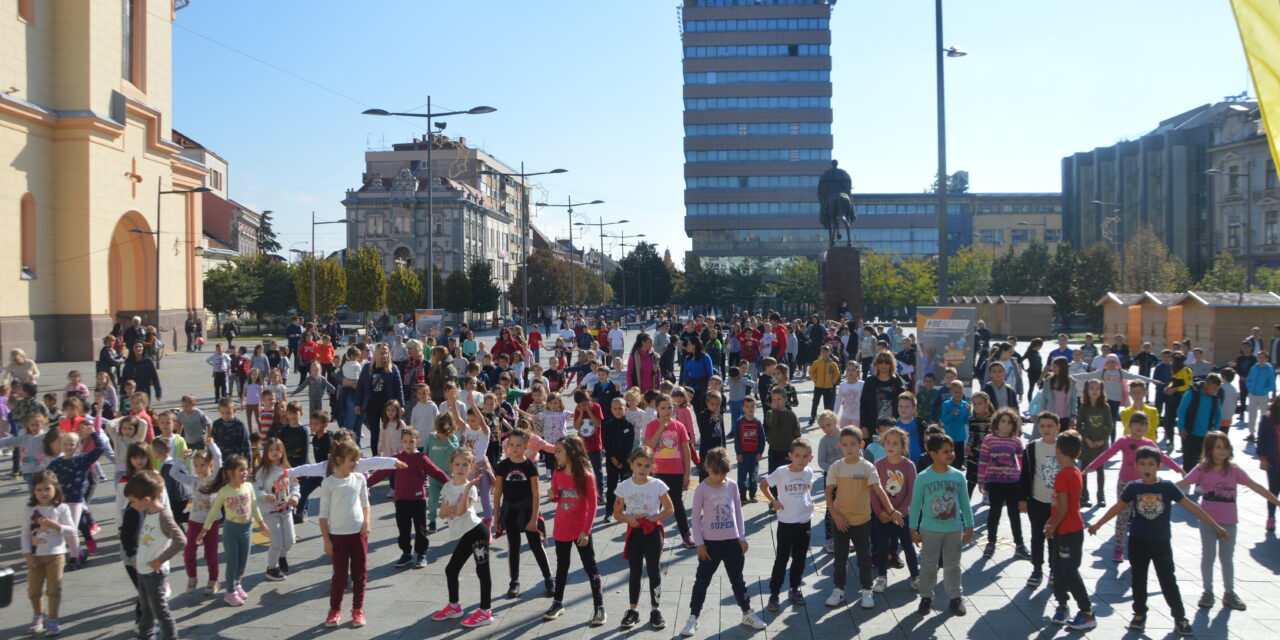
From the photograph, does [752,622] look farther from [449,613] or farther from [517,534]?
[449,613]

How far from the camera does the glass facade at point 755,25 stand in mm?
93625

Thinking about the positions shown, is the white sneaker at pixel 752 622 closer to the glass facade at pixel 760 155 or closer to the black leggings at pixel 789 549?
the black leggings at pixel 789 549

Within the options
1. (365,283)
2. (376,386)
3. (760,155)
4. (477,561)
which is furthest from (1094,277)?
(477,561)

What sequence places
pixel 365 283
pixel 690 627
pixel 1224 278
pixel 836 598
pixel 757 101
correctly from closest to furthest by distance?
pixel 690 627
pixel 836 598
pixel 1224 278
pixel 365 283
pixel 757 101

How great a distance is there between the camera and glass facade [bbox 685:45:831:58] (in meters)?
93.7

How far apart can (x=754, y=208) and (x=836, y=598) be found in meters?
89.7

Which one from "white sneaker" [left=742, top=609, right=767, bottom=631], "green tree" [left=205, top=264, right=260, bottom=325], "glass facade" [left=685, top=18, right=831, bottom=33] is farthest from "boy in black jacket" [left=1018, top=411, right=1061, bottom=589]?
"glass facade" [left=685, top=18, right=831, bottom=33]

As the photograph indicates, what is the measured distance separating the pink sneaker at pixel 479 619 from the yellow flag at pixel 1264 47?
245 inches

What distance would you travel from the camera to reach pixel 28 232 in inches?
1316

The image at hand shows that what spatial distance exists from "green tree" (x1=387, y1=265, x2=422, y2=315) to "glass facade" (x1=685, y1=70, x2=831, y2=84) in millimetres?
35993

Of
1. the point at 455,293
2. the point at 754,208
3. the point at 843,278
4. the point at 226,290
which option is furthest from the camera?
the point at 754,208

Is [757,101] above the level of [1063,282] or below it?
above

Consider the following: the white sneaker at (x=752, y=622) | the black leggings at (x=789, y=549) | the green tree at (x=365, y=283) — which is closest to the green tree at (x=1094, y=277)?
the green tree at (x=365, y=283)

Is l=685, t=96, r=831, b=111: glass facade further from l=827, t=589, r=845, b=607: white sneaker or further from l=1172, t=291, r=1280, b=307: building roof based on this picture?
l=827, t=589, r=845, b=607: white sneaker
